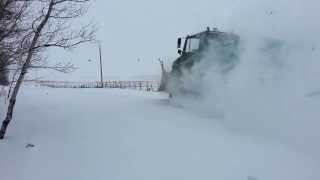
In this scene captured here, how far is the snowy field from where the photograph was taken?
806cm

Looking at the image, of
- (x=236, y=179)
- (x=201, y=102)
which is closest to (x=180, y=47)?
(x=201, y=102)

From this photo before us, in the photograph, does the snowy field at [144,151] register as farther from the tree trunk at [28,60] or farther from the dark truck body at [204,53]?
the dark truck body at [204,53]

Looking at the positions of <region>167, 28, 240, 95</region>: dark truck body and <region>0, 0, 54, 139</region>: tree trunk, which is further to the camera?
<region>167, 28, 240, 95</region>: dark truck body

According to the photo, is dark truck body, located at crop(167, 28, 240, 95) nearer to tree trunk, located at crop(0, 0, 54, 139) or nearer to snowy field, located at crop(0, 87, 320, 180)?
snowy field, located at crop(0, 87, 320, 180)

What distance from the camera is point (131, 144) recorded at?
985cm

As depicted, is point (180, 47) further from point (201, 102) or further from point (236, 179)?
point (236, 179)

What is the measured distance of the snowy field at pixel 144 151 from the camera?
26.5 feet

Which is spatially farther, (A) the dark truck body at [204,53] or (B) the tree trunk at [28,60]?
(A) the dark truck body at [204,53]

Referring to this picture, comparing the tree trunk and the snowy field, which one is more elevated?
the tree trunk

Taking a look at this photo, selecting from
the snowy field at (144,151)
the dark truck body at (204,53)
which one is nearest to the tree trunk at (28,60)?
the snowy field at (144,151)

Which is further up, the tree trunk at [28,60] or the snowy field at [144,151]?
the tree trunk at [28,60]

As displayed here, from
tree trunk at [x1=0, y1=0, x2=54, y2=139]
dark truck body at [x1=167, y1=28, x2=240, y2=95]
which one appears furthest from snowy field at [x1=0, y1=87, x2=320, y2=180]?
dark truck body at [x1=167, y1=28, x2=240, y2=95]

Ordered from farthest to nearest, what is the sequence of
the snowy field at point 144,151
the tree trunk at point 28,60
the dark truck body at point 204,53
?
the dark truck body at point 204,53
the tree trunk at point 28,60
the snowy field at point 144,151

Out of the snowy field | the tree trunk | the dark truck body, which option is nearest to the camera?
the snowy field
